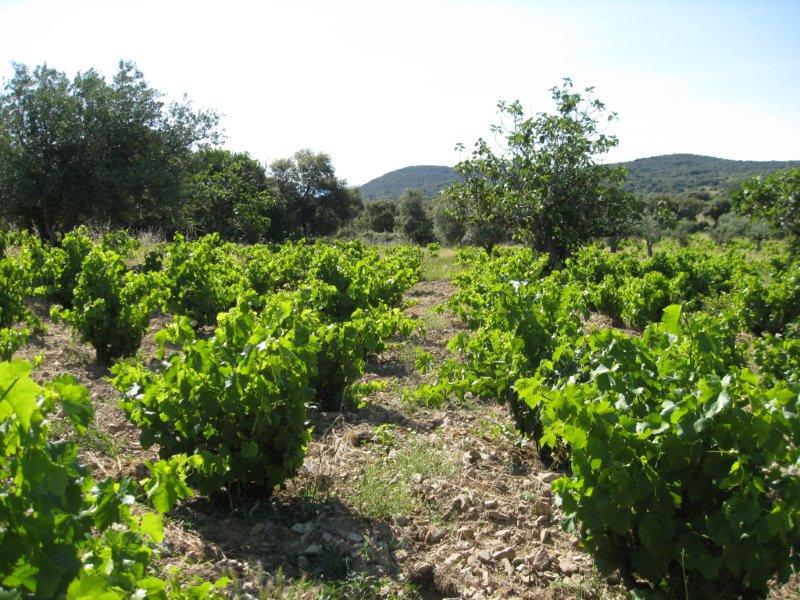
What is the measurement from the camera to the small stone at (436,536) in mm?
3441

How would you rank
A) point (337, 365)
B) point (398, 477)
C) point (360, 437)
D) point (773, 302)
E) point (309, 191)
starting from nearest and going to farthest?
point (398, 477) < point (360, 437) < point (337, 365) < point (773, 302) < point (309, 191)

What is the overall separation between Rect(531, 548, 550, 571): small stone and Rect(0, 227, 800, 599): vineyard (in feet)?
0.04

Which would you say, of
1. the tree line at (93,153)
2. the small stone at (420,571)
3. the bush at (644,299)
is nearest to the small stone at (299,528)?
the small stone at (420,571)

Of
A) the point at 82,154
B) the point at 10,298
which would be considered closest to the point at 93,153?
the point at 82,154

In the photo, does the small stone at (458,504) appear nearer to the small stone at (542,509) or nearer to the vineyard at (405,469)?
the vineyard at (405,469)

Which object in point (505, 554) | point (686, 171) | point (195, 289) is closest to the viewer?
point (505, 554)

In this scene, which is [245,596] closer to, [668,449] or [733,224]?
[668,449]

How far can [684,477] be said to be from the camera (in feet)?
8.71

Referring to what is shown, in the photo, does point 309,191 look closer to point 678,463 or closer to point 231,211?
point 231,211

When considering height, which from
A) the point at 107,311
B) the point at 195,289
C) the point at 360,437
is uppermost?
the point at 195,289

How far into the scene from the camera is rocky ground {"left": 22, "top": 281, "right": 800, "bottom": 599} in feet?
9.80

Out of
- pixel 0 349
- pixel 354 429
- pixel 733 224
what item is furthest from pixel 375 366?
pixel 733 224

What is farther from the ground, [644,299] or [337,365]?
[337,365]

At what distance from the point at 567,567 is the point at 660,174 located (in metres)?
104
